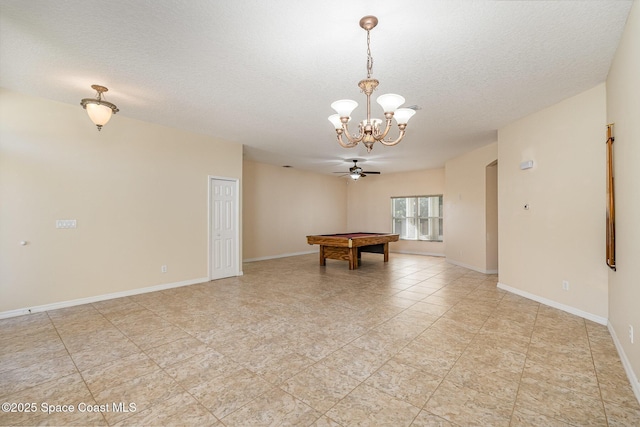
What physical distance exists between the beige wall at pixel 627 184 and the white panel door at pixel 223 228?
18.5 feet

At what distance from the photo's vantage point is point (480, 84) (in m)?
3.21

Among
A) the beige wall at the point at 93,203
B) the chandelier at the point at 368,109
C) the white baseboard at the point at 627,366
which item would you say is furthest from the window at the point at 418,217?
the chandelier at the point at 368,109

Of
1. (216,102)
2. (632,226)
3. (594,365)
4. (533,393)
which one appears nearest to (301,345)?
(533,393)

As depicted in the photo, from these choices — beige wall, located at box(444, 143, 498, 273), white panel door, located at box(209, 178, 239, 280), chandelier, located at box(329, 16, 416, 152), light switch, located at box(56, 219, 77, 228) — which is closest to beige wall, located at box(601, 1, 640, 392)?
chandelier, located at box(329, 16, 416, 152)

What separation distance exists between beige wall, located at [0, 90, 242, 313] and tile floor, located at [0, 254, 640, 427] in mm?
499

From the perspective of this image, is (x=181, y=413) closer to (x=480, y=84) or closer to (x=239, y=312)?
(x=239, y=312)

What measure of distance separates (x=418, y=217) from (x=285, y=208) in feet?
14.8

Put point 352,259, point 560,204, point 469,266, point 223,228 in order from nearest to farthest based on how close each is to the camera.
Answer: point 560,204 → point 223,228 → point 352,259 → point 469,266

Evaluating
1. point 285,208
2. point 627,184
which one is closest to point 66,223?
point 285,208

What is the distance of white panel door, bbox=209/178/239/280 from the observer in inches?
218

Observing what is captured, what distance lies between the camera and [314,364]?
2.39 metres

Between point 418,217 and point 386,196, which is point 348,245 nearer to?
point 418,217

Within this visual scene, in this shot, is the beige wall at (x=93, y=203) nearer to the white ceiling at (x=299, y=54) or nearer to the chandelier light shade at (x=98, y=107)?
the white ceiling at (x=299, y=54)

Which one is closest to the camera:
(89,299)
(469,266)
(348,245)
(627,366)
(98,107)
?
(627,366)
